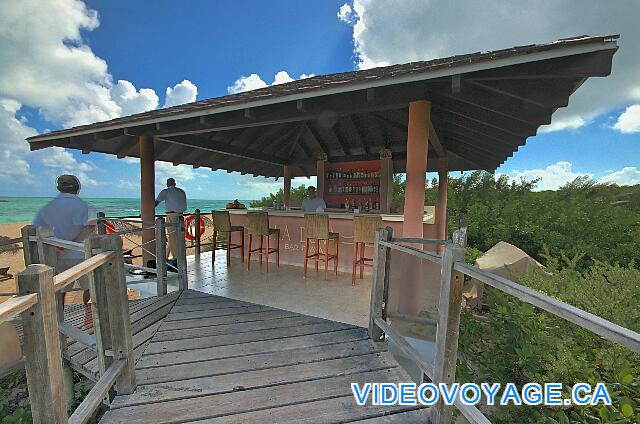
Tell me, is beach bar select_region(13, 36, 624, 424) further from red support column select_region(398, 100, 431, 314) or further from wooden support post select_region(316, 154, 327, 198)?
wooden support post select_region(316, 154, 327, 198)

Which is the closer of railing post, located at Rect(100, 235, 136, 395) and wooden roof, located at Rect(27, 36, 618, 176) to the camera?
railing post, located at Rect(100, 235, 136, 395)

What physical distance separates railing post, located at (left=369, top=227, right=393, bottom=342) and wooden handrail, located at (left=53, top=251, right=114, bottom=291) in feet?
6.80

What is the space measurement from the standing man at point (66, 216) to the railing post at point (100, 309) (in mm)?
1648

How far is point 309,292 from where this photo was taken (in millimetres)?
4188

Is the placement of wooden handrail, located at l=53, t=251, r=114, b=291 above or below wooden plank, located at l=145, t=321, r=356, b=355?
above

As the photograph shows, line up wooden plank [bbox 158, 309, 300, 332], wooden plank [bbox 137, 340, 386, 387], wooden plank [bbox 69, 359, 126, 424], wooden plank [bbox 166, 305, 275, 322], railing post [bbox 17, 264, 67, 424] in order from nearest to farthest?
railing post [bbox 17, 264, 67, 424] < wooden plank [bbox 69, 359, 126, 424] < wooden plank [bbox 137, 340, 386, 387] < wooden plank [bbox 158, 309, 300, 332] < wooden plank [bbox 166, 305, 275, 322]

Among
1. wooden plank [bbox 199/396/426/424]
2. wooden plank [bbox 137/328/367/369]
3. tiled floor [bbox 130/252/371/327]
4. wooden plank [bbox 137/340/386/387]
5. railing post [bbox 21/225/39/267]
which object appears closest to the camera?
wooden plank [bbox 199/396/426/424]

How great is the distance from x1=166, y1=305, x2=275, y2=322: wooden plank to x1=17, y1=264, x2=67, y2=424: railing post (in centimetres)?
210

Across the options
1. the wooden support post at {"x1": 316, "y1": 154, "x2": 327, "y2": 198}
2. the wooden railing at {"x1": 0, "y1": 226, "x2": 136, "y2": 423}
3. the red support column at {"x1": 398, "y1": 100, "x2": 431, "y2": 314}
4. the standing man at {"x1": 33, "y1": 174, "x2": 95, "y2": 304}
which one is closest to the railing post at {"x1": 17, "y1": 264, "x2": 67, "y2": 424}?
the wooden railing at {"x1": 0, "y1": 226, "x2": 136, "y2": 423}

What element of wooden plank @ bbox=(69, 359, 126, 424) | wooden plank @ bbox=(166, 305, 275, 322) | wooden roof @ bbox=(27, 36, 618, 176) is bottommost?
wooden plank @ bbox=(166, 305, 275, 322)

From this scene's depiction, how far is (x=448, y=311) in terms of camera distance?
160cm

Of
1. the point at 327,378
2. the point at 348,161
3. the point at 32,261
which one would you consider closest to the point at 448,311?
the point at 327,378

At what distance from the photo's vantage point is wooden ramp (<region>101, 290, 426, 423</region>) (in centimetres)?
180

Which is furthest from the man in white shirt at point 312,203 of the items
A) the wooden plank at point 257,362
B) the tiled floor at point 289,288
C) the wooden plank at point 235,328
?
the wooden plank at point 257,362
